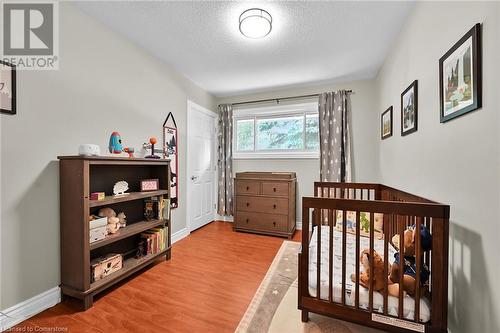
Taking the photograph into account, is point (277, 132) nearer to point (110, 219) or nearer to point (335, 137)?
point (335, 137)

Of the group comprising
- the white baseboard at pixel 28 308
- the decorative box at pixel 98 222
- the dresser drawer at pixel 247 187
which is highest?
the dresser drawer at pixel 247 187

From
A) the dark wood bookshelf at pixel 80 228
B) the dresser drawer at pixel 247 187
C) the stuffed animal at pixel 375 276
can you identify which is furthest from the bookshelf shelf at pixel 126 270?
the stuffed animal at pixel 375 276

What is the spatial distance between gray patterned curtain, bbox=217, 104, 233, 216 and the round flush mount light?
6.69 ft

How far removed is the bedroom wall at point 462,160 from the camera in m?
0.94

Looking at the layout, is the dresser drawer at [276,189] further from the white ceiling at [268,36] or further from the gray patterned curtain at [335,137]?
the white ceiling at [268,36]

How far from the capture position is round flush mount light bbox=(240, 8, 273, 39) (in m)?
1.83

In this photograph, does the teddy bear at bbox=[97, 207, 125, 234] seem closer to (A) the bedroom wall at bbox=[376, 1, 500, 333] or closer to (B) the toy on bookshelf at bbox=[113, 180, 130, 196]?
(B) the toy on bookshelf at bbox=[113, 180, 130, 196]

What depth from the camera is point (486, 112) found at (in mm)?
969

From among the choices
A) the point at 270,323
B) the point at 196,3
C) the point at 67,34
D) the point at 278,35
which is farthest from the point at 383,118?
the point at 67,34

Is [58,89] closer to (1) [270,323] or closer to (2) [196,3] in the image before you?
(2) [196,3]

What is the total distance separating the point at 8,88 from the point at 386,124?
137 inches

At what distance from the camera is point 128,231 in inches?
79.8

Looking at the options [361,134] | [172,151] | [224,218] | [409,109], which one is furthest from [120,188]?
[361,134]

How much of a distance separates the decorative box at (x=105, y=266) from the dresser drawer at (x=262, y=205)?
188cm
